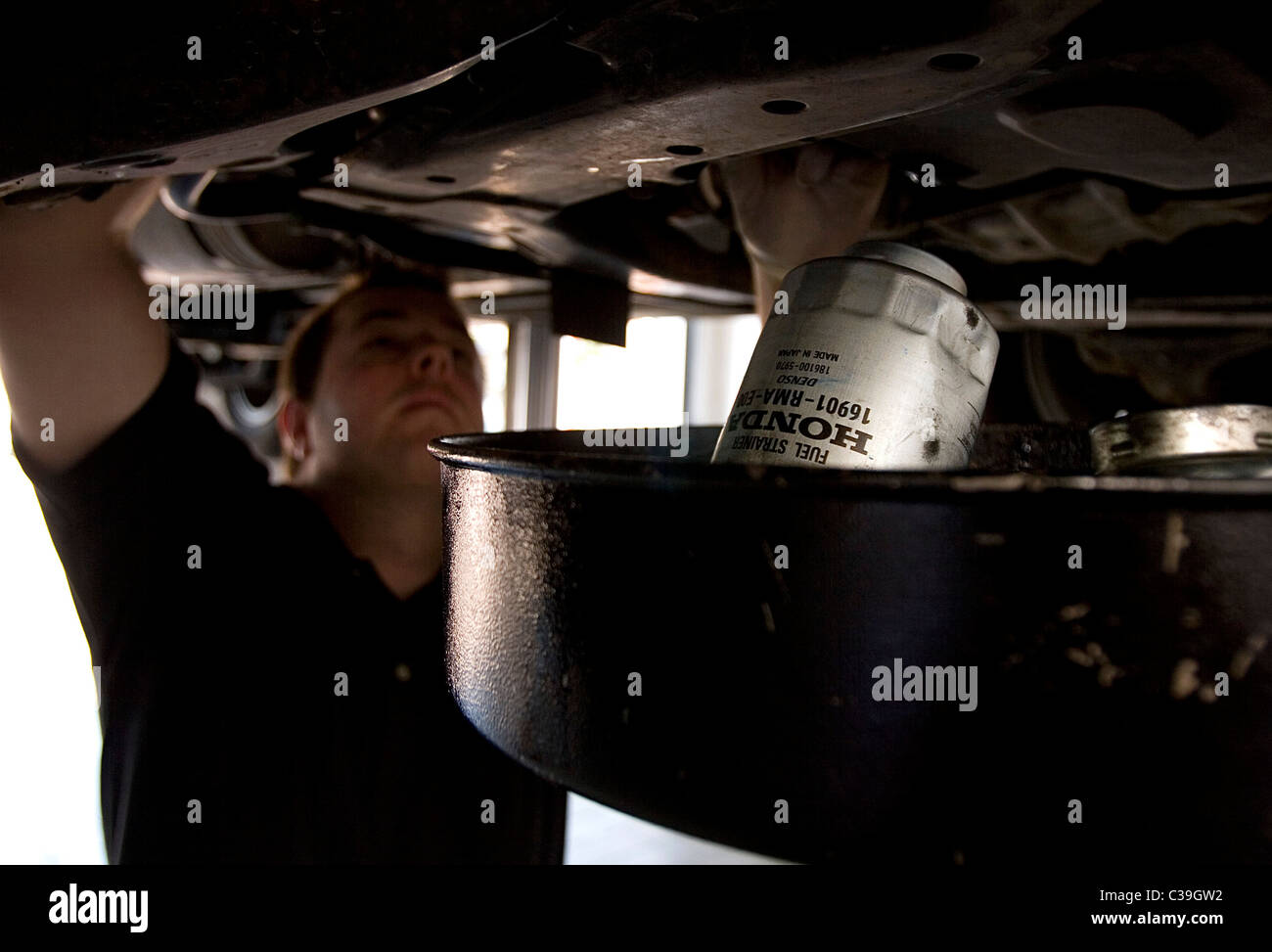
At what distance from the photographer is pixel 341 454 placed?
967 mm

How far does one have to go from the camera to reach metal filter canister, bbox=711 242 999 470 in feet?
1.10

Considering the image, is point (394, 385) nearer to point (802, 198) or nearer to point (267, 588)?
point (267, 588)

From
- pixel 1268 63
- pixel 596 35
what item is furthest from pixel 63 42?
pixel 1268 63

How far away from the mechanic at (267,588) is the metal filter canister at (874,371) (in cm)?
55

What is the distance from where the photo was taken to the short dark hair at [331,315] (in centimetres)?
100

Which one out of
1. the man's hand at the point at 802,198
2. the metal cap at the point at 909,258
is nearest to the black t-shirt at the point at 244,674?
the man's hand at the point at 802,198

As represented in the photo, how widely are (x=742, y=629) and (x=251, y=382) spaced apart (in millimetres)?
1399

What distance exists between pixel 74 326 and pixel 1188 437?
0.74 metres

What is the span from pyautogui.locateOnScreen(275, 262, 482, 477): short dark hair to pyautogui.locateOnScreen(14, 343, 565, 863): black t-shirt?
0.17m

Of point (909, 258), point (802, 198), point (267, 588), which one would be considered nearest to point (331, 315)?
point (267, 588)

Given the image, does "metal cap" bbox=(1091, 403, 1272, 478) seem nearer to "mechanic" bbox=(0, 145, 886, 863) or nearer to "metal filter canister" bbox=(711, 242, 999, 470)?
"metal filter canister" bbox=(711, 242, 999, 470)

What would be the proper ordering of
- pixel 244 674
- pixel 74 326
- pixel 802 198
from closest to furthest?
1. pixel 802 198
2. pixel 74 326
3. pixel 244 674

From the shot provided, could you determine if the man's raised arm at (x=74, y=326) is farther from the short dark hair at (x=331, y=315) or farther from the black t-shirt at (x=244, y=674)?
the short dark hair at (x=331, y=315)

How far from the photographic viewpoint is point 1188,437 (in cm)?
31
